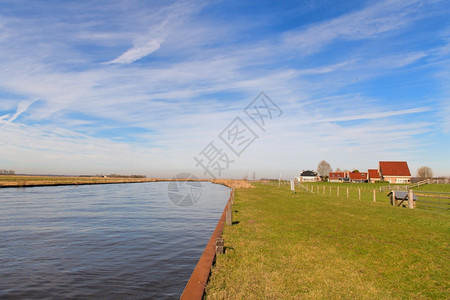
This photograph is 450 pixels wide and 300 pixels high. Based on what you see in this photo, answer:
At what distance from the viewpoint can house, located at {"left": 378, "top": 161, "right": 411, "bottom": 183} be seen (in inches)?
3420

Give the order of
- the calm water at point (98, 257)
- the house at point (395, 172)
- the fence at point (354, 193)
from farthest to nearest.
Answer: the house at point (395, 172) → the fence at point (354, 193) → the calm water at point (98, 257)

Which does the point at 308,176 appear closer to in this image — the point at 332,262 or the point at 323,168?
the point at 323,168

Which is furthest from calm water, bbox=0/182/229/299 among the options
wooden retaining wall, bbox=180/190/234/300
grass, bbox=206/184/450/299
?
grass, bbox=206/184/450/299

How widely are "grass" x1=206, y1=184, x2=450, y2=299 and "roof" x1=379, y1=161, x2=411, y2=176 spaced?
3318 inches

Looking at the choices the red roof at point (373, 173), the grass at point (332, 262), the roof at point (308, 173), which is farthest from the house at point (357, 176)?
the grass at point (332, 262)

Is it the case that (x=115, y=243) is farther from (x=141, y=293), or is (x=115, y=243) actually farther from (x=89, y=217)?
(x=89, y=217)

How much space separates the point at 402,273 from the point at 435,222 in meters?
9.91

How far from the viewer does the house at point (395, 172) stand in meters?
86.9

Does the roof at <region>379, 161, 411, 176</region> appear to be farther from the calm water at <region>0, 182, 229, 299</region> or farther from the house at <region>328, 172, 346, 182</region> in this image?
the calm water at <region>0, 182, 229, 299</region>

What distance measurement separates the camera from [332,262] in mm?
8055

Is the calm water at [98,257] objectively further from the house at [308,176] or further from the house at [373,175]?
the house at [308,176]

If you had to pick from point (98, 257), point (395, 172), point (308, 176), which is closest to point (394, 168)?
point (395, 172)

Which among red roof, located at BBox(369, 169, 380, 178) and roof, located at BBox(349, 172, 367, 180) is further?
roof, located at BBox(349, 172, 367, 180)

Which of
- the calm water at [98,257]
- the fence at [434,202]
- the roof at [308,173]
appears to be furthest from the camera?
the roof at [308,173]
